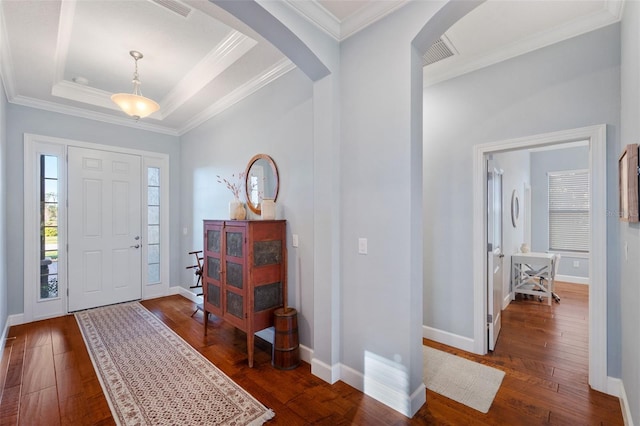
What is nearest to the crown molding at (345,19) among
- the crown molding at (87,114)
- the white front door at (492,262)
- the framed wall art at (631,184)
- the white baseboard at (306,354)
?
the framed wall art at (631,184)

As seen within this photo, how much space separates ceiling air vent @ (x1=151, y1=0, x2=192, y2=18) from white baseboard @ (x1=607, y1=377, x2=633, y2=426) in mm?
4068

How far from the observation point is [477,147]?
9.06ft

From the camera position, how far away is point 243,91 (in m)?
3.48

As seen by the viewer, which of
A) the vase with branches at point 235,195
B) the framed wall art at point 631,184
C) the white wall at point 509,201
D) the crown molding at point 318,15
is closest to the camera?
the framed wall art at point 631,184

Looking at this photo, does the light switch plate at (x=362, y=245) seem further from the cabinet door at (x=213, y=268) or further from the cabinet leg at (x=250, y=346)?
the cabinet door at (x=213, y=268)

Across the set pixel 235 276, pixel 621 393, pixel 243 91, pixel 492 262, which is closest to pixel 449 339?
pixel 492 262

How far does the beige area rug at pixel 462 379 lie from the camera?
2.10 metres

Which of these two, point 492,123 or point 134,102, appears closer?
point 492,123

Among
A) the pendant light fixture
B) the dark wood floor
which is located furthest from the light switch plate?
the pendant light fixture

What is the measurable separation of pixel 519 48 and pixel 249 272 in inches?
121

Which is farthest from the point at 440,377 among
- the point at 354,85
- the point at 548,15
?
the point at 548,15

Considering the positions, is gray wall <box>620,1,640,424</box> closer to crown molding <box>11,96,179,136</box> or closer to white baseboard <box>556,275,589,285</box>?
white baseboard <box>556,275,589,285</box>

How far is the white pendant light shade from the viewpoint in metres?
2.75

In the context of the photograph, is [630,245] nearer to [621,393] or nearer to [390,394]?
[621,393]
